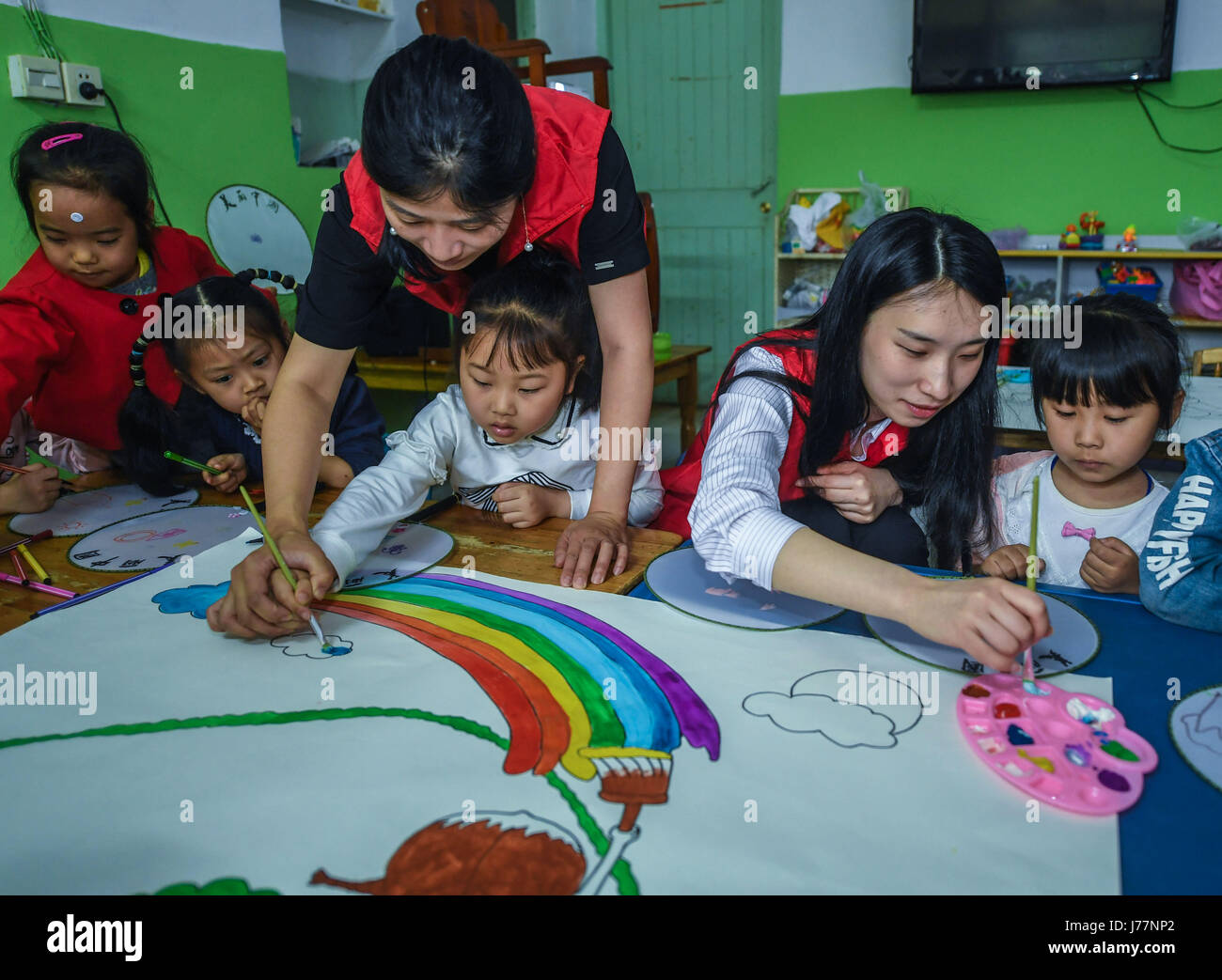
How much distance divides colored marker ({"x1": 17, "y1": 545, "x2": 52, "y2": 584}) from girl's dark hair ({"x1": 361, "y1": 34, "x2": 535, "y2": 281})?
571 millimetres

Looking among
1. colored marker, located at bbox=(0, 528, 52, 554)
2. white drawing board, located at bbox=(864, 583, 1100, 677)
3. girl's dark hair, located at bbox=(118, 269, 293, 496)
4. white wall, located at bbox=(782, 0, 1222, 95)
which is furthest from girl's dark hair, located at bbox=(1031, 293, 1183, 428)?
white wall, located at bbox=(782, 0, 1222, 95)

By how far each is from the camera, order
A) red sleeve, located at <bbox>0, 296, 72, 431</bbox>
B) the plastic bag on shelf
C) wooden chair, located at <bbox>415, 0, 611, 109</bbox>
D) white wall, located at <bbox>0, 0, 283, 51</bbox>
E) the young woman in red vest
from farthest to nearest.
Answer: the plastic bag on shelf < wooden chair, located at <bbox>415, 0, 611, 109</bbox> < white wall, located at <bbox>0, 0, 283, 51</bbox> < red sleeve, located at <bbox>0, 296, 72, 431</bbox> < the young woman in red vest

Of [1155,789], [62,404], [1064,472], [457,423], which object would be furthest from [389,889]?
[62,404]

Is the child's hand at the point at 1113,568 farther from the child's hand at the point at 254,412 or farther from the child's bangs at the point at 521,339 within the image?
the child's hand at the point at 254,412

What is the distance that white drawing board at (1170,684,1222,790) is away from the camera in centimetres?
59

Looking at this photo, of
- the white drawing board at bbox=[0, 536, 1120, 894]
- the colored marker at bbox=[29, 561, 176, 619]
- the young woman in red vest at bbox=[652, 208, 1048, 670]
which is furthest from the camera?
the colored marker at bbox=[29, 561, 176, 619]

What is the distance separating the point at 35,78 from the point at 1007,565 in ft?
7.33

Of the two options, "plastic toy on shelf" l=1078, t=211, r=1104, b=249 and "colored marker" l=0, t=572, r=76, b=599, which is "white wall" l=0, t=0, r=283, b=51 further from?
"plastic toy on shelf" l=1078, t=211, r=1104, b=249

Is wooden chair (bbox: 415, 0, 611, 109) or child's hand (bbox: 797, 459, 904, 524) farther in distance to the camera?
wooden chair (bbox: 415, 0, 611, 109)

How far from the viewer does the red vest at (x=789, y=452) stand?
1.08 m

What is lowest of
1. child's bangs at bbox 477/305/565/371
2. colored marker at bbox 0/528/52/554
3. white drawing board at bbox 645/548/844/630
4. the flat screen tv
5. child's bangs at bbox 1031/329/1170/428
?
white drawing board at bbox 645/548/844/630

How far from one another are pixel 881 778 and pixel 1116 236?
3.63 m

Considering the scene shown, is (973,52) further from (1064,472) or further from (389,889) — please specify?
(389,889)

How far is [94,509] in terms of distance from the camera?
122 centimetres
